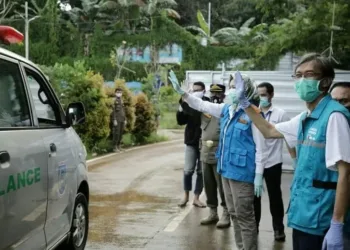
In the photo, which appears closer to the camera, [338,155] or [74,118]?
[338,155]

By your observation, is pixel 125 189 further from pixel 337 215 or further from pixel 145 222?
pixel 337 215

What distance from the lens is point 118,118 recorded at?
15156 mm

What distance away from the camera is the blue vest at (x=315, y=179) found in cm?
311

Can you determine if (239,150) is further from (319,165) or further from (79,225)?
(319,165)

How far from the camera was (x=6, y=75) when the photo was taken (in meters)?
4.02

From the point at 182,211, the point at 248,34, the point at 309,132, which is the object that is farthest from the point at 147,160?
the point at 248,34

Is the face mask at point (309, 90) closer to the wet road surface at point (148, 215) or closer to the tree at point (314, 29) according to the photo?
the wet road surface at point (148, 215)

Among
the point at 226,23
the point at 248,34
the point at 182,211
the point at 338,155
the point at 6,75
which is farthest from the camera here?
the point at 226,23

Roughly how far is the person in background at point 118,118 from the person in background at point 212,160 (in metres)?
8.22

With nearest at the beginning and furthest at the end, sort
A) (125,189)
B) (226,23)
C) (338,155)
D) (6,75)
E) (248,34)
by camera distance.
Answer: (338,155) → (6,75) → (125,189) → (248,34) → (226,23)

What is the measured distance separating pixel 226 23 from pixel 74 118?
44403mm

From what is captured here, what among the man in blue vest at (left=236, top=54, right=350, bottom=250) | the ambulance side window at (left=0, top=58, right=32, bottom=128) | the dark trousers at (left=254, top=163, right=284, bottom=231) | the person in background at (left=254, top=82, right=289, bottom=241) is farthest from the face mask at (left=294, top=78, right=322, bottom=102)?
the dark trousers at (left=254, top=163, right=284, bottom=231)

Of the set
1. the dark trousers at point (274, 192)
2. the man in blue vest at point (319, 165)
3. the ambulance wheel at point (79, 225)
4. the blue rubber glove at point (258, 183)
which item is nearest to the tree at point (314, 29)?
the dark trousers at point (274, 192)

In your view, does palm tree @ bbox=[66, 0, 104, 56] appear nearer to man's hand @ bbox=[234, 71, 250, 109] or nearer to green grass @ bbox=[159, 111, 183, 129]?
green grass @ bbox=[159, 111, 183, 129]
